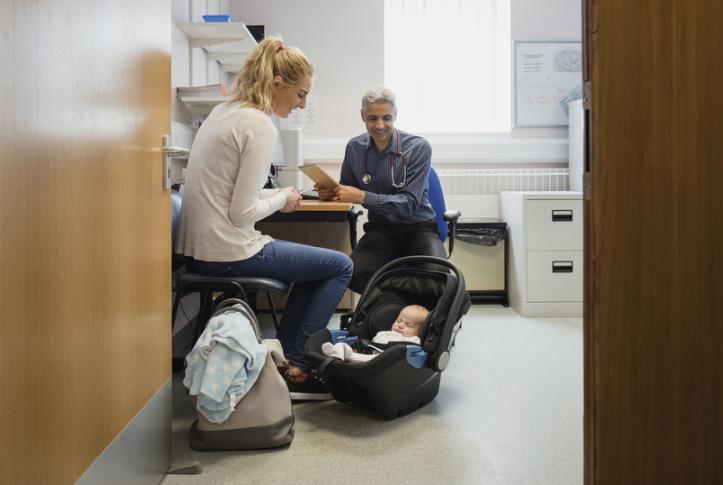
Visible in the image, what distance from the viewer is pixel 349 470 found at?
165 cm

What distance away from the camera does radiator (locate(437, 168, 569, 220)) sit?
4.37 meters

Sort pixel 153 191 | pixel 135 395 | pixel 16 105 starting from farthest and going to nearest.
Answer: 1. pixel 153 191
2. pixel 135 395
3. pixel 16 105

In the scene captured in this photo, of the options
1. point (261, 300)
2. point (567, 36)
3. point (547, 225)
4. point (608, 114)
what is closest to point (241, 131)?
point (608, 114)

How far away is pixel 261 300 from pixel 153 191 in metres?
2.33

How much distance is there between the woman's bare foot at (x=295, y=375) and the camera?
226 centimetres

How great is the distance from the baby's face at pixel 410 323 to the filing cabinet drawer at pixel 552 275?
5.39 feet

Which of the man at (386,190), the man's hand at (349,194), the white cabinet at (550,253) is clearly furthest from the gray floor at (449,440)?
the white cabinet at (550,253)

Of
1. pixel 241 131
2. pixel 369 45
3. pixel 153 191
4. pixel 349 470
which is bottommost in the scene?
pixel 349 470

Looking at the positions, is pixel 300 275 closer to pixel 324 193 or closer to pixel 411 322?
pixel 411 322

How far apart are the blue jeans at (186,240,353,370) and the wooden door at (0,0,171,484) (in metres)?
0.53

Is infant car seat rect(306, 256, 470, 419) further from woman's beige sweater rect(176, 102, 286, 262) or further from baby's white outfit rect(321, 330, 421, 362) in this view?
woman's beige sweater rect(176, 102, 286, 262)

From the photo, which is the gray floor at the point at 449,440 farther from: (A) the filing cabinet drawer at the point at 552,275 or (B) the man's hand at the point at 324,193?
(A) the filing cabinet drawer at the point at 552,275

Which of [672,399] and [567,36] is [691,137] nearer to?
[672,399]

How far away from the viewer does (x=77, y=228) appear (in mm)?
1079
